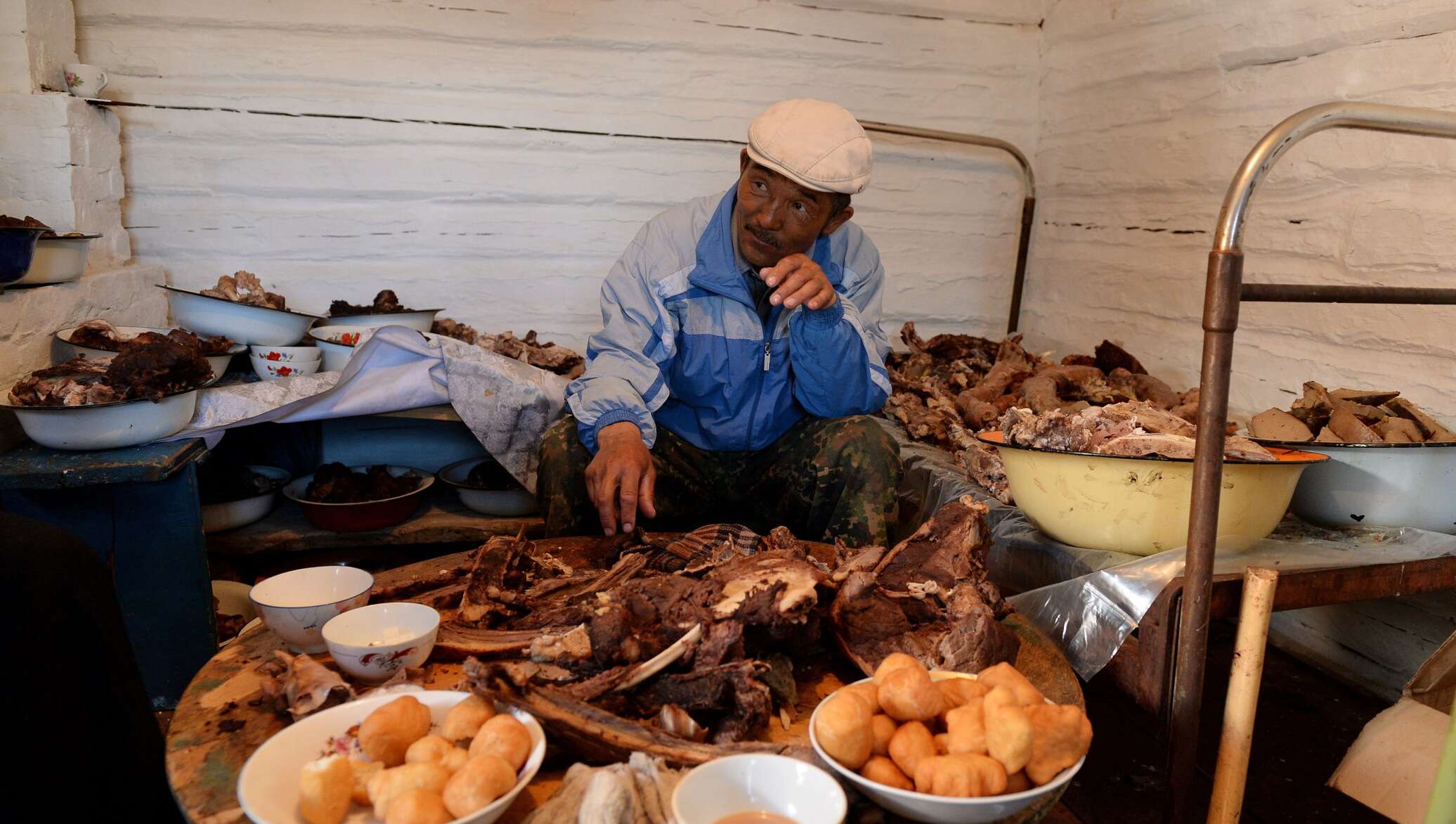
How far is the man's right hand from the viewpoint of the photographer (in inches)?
94.9

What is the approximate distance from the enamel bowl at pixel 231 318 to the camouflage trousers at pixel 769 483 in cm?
128

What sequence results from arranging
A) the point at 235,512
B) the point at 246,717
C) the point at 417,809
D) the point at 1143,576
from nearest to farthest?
the point at 417,809 → the point at 246,717 → the point at 1143,576 → the point at 235,512

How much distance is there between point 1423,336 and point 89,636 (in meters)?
3.66

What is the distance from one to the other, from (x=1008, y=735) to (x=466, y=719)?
2.58ft

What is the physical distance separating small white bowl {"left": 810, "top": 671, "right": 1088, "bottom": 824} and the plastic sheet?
0.75 meters

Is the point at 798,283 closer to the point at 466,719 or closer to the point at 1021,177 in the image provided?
the point at 466,719

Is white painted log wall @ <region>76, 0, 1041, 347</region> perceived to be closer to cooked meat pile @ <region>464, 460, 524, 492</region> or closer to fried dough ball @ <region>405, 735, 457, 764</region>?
cooked meat pile @ <region>464, 460, 524, 492</region>

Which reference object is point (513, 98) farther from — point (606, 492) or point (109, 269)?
point (606, 492)

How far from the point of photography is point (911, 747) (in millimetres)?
1302

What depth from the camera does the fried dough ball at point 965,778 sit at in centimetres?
122

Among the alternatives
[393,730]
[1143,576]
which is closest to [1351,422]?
[1143,576]

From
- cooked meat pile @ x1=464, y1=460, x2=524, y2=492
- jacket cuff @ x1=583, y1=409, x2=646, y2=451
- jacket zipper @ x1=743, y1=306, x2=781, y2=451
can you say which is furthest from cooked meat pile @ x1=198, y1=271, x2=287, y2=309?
jacket zipper @ x1=743, y1=306, x2=781, y2=451

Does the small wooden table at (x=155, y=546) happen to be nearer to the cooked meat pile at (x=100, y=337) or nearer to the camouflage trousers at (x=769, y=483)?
the cooked meat pile at (x=100, y=337)

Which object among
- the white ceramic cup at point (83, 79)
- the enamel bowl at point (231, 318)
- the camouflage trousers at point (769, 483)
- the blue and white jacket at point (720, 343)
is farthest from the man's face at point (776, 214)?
the white ceramic cup at point (83, 79)
